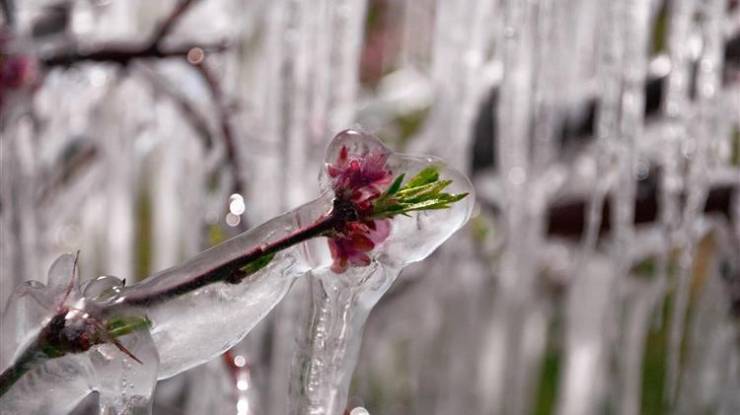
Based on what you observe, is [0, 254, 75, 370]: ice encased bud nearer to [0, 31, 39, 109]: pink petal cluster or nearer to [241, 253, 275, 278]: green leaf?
[241, 253, 275, 278]: green leaf

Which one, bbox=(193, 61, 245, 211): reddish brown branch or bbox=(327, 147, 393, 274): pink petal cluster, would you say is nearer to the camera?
bbox=(327, 147, 393, 274): pink petal cluster

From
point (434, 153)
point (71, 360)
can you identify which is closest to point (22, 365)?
point (71, 360)

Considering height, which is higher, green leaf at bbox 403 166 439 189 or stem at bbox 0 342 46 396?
green leaf at bbox 403 166 439 189

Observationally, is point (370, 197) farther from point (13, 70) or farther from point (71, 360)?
point (13, 70)

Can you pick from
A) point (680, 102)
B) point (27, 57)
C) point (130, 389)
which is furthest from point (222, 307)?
point (680, 102)

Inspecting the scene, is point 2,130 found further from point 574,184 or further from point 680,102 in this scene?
point 574,184

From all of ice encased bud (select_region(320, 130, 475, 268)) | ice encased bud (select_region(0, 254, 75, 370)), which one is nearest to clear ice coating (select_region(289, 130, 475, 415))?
ice encased bud (select_region(320, 130, 475, 268))

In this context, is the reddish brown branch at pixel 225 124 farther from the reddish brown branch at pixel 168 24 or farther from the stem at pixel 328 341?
the stem at pixel 328 341
